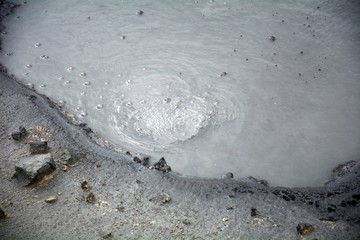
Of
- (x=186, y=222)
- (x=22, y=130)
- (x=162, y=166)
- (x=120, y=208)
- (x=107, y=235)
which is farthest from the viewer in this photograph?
(x=22, y=130)

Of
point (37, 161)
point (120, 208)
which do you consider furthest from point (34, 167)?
point (120, 208)

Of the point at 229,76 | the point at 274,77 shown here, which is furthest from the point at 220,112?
the point at 274,77

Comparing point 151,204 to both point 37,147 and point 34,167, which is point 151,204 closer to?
point 34,167

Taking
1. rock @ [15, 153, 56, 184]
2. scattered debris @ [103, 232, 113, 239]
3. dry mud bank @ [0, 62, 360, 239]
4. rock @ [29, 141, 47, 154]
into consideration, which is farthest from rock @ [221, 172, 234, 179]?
rock @ [29, 141, 47, 154]

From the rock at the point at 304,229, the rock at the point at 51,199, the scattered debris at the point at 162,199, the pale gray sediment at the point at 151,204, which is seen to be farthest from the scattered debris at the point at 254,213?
the rock at the point at 51,199

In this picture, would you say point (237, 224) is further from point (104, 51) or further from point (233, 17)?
point (233, 17)

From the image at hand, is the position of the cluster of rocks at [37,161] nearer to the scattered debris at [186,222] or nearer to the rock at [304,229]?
the scattered debris at [186,222]
